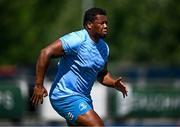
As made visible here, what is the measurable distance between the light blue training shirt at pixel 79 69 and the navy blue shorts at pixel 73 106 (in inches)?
2.2

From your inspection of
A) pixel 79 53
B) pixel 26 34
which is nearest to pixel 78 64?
pixel 79 53

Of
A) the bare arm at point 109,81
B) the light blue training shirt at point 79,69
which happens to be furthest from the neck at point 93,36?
the bare arm at point 109,81

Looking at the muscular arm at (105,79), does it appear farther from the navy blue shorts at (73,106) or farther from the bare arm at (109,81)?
the navy blue shorts at (73,106)

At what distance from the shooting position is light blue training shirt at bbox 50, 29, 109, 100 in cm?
927

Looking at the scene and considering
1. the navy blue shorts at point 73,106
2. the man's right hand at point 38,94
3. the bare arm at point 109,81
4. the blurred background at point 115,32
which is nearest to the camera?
the man's right hand at point 38,94

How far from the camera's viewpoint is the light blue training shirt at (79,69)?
9266mm

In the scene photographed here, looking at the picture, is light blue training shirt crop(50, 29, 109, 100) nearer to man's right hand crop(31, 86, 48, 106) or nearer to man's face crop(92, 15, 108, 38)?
man's face crop(92, 15, 108, 38)

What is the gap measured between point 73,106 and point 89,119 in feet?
0.95

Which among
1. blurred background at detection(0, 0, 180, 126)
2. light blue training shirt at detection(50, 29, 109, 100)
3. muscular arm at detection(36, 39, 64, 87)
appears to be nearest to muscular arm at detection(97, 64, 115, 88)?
light blue training shirt at detection(50, 29, 109, 100)

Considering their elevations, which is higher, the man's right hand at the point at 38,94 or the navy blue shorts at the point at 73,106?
the man's right hand at the point at 38,94

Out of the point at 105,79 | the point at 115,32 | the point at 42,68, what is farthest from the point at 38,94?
the point at 115,32

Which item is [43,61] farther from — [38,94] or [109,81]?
[109,81]

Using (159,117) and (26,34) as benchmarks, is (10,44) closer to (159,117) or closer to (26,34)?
(26,34)

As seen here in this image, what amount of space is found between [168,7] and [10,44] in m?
8.77
